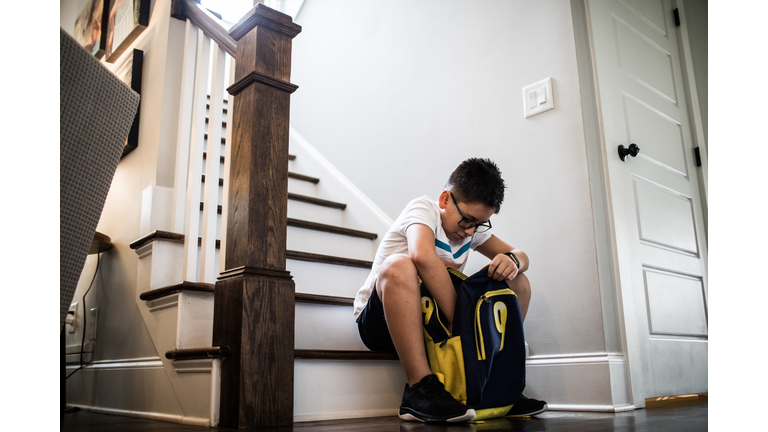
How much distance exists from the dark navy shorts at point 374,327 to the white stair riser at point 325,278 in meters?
0.42

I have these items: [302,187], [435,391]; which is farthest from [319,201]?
[435,391]

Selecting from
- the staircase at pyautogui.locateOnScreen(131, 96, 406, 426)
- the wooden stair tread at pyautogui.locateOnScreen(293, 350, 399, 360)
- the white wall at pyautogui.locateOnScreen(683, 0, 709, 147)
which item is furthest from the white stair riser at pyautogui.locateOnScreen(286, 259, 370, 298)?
the white wall at pyautogui.locateOnScreen(683, 0, 709, 147)

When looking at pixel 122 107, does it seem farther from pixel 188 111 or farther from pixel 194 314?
pixel 188 111

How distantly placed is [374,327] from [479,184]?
19.1 inches

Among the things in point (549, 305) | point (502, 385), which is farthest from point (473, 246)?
point (502, 385)

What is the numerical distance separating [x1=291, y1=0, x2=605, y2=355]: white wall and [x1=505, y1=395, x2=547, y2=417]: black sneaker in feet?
1.03

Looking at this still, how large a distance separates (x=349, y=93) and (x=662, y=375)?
1.93m

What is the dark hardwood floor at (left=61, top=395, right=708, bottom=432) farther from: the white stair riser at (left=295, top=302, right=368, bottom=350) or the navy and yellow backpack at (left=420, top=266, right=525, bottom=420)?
the white stair riser at (left=295, top=302, right=368, bottom=350)

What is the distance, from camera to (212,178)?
1533mm

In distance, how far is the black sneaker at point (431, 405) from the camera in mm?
1130

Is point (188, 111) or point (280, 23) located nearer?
point (280, 23)

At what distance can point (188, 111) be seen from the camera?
1.77 m

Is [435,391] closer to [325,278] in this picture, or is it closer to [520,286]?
[520,286]

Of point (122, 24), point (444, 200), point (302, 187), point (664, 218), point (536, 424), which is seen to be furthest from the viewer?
point (302, 187)
